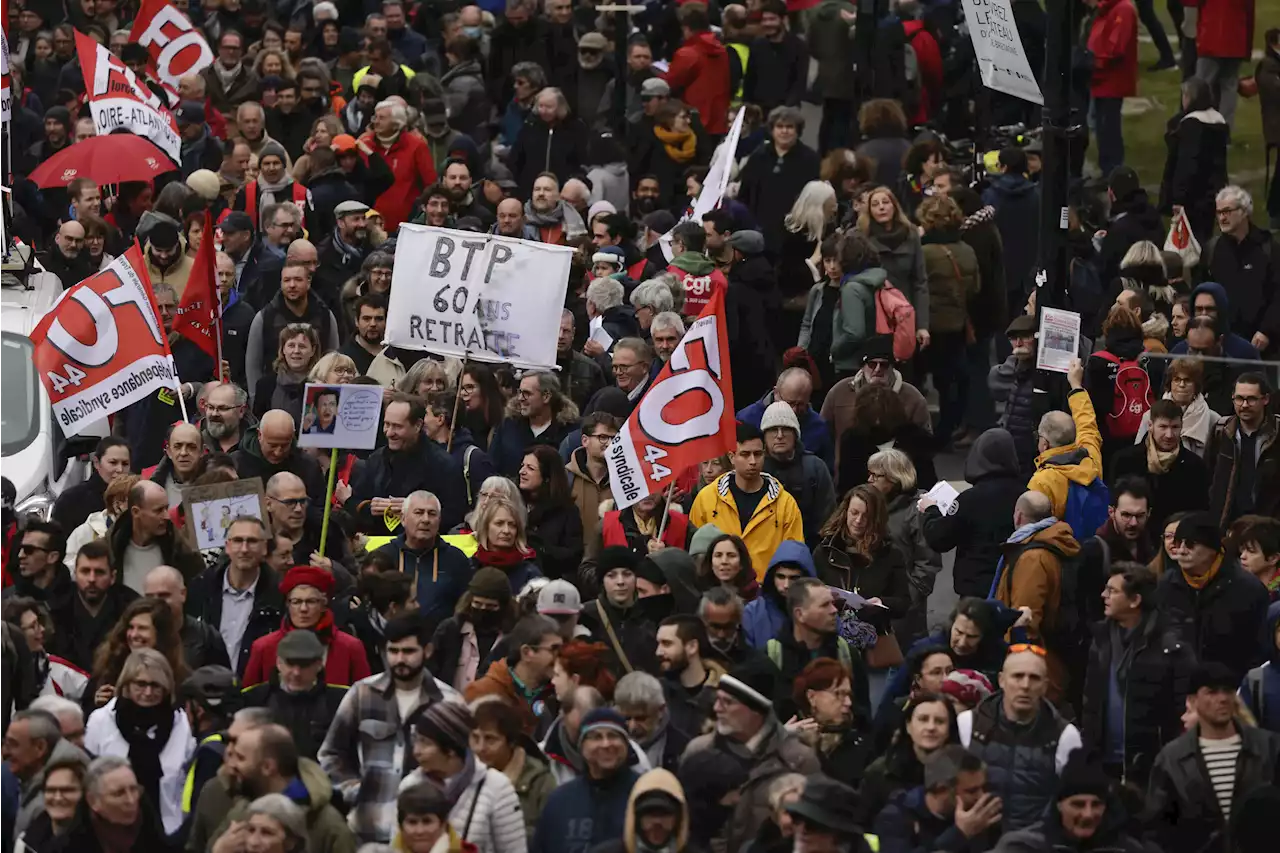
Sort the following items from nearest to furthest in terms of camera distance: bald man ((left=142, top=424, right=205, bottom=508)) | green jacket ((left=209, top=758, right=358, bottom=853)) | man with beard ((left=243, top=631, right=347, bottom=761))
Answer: green jacket ((left=209, top=758, right=358, bottom=853)) < man with beard ((left=243, top=631, right=347, bottom=761)) < bald man ((left=142, top=424, right=205, bottom=508))

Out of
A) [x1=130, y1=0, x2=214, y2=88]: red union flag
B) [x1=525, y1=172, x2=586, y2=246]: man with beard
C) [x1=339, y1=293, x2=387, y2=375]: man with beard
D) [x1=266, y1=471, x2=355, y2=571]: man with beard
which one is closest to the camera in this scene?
[x1=266, y1=471, x2=355, y2=571]: man with beard

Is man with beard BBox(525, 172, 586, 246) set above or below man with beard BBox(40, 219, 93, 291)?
above

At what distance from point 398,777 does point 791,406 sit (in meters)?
5.31

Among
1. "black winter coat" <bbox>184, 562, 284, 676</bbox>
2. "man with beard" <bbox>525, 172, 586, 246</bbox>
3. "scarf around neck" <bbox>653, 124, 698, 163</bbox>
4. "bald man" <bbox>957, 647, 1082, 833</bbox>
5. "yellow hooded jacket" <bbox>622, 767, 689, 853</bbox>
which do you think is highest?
"yellow hooded jacket" <bbox>622, 767, 689, 853</bbox>

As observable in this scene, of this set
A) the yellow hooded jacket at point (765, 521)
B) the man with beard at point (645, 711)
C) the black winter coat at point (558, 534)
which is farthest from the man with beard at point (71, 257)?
the man with beard at point (645, 711)

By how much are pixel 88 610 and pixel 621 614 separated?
249 centimetres

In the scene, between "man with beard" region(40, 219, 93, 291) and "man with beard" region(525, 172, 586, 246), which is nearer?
"man with beard" region(40, 219, 93, 291)

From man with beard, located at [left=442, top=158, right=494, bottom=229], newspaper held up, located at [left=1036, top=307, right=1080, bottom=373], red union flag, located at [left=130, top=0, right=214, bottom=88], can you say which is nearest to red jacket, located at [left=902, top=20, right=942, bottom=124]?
man with beard, located at [left=442, top=158, right=494, bottom=229]

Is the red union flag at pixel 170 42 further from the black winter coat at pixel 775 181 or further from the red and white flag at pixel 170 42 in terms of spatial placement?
the black winter coat at pixel 775 181

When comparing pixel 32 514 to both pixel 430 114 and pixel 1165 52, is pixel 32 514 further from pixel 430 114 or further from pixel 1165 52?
pixel 1165 52

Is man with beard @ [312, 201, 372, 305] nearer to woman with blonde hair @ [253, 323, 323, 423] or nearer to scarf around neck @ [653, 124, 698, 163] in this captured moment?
woman with blonde hair @ [253, 323, 323, 423]

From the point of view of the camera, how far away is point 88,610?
13.9 meters

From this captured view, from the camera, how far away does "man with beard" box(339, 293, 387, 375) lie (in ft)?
59.0

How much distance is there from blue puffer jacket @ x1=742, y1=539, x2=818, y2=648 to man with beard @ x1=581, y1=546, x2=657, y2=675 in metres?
0.46
